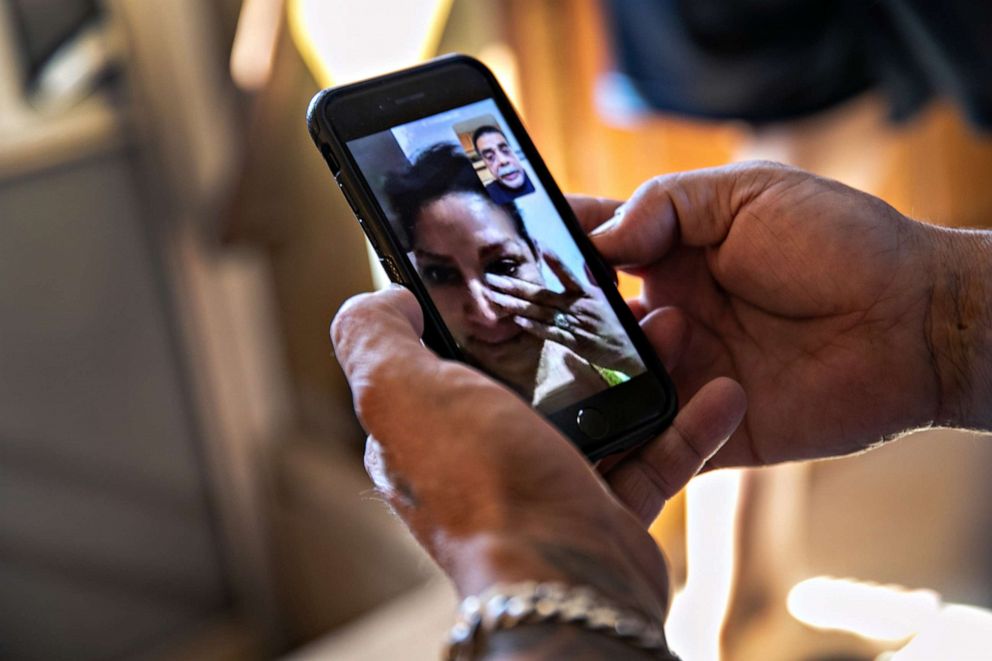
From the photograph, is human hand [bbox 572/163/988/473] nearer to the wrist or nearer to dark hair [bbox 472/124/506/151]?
dark hair [bbox 472/124/506/151]

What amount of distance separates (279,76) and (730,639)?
0.90m

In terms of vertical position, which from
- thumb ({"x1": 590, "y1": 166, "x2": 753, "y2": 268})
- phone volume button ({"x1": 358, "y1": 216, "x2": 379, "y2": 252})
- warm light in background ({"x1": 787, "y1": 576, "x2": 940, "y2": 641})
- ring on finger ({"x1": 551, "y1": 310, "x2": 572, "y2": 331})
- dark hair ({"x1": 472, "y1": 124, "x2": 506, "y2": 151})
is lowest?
warm light in background ({"x1": 787, "y1": 576, "x2": 940, "y2": 641})

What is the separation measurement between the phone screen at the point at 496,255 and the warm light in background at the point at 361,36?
47cm

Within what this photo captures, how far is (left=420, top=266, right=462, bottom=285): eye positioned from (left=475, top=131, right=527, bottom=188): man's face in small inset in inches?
2.9

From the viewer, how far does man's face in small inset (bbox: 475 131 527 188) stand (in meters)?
0.64

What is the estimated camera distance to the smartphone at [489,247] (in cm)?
60

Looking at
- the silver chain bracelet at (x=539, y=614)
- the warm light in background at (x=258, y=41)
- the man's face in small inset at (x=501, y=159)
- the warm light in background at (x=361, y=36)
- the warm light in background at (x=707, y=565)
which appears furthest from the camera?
the warm light in background at (x=258, y=41)

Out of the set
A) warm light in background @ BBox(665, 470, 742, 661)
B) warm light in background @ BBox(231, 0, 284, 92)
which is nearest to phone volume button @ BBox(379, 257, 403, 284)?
warm light in background @ BBox(665, 470, 742, 661)

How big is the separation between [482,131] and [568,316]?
0.41 ft

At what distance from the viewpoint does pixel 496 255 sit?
620 mm

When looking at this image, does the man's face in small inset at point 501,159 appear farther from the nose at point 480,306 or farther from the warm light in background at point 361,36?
the warm light in background at point 361,36

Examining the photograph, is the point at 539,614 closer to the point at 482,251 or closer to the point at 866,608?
the point at 482,251

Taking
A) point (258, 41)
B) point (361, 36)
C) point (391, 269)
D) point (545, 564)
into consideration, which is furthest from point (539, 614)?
point (258, 41)

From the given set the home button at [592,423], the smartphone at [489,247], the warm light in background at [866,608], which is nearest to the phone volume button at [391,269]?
the smartphone at [489,247]
